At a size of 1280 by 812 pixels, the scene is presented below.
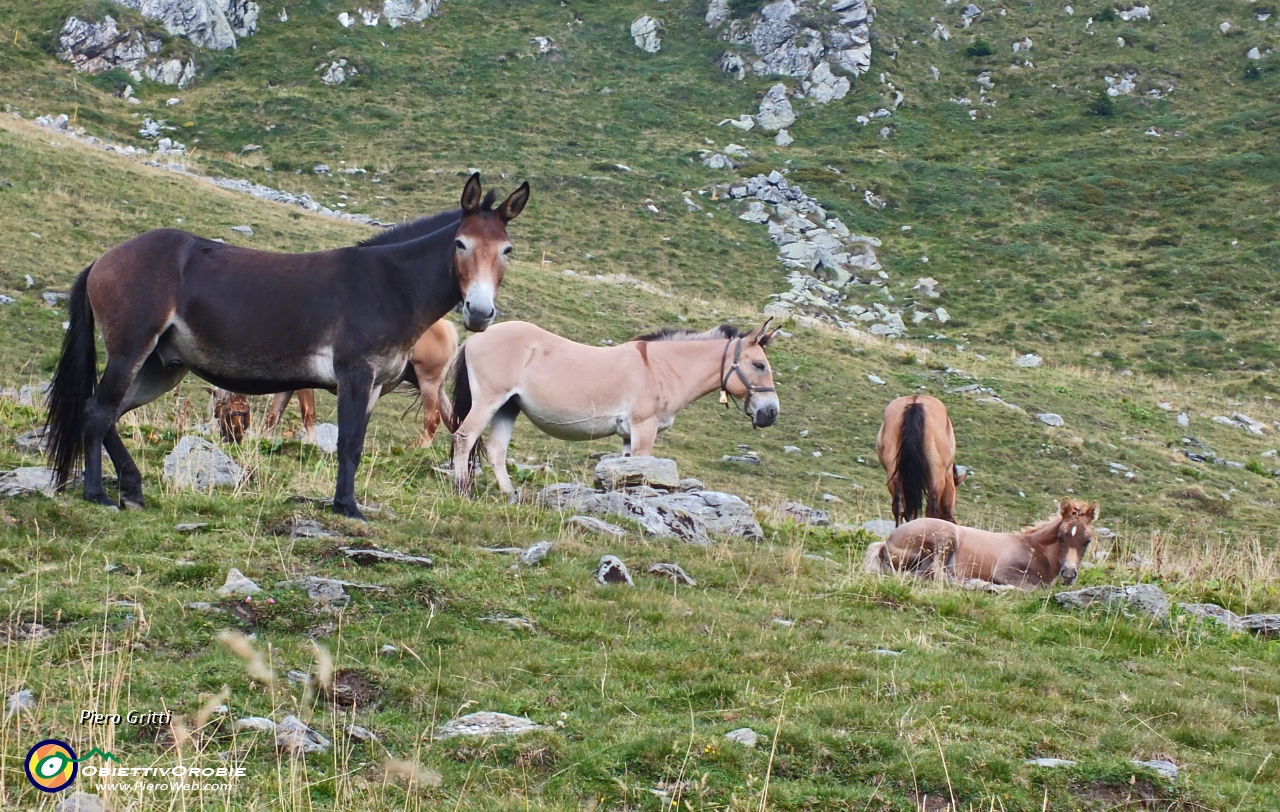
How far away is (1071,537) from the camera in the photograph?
11805mm

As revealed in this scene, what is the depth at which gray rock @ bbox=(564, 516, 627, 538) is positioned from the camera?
1052 cm

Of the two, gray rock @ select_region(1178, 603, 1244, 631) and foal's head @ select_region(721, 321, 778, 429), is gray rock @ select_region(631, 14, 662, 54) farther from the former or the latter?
gray rock @ select_region(1178, 603, 1244, 631)

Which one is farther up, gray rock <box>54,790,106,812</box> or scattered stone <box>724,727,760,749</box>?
gray rock <box>54,790,106,812</box>

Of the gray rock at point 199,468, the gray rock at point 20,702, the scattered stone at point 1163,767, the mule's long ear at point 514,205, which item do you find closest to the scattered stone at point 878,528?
the mule's long ear at point 514,205

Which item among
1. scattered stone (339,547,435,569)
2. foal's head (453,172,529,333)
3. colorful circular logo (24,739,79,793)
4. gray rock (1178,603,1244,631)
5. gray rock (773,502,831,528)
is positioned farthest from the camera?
gray rock (773,502,831,528)

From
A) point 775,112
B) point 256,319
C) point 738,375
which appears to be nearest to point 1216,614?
point 738,375

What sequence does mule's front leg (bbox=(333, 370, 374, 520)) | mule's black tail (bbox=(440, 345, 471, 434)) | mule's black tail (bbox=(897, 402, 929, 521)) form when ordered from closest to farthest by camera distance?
mule's front leg (bbox=(333, 370, 374, 520))
mule's black tail (bbox=(440, 345, 471, 434))
mule's black tail (bbox=(897, 402, 929, 521))

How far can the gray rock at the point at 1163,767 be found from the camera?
5734 millimetres

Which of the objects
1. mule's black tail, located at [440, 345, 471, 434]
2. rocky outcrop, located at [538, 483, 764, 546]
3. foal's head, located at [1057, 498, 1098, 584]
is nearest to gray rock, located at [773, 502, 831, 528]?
rocky outcrop, located at [538, 483, 764, 546]

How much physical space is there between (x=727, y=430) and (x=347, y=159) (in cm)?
3377

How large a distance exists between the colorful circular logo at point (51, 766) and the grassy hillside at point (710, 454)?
0.13 meters

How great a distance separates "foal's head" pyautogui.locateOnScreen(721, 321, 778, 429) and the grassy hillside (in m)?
1.66

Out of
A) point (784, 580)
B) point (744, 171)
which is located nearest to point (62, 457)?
point (784, 580)

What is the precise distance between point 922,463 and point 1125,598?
4.85 metres
